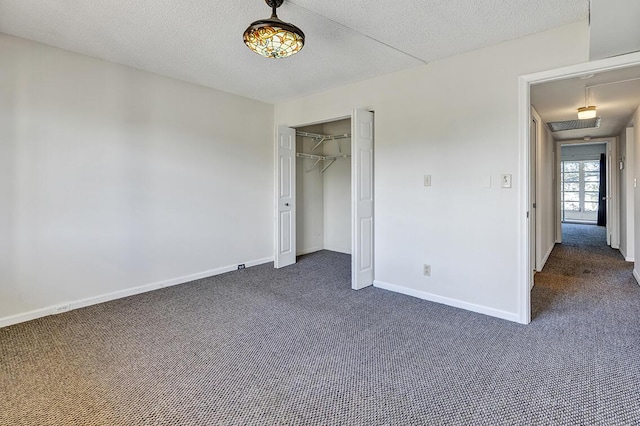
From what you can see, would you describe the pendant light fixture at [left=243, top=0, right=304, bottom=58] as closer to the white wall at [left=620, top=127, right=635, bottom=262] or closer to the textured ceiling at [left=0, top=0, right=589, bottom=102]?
the textured ceiling at [left=0, top=0, right=589, bottom=102]

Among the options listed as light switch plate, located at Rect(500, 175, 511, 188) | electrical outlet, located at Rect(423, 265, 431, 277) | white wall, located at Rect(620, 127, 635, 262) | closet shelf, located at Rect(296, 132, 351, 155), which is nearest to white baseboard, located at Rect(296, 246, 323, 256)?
closet shelf, located at Rect(296, 132, 351, 155)

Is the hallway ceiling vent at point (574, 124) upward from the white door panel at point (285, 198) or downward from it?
upward

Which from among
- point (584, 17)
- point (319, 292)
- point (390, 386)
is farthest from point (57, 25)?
point (584, 17)

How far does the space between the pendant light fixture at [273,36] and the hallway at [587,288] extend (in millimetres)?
3065

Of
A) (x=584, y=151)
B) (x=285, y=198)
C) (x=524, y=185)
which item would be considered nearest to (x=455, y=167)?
(x=524, y=185)

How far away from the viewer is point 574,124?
213 inches

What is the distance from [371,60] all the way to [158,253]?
10.6ft

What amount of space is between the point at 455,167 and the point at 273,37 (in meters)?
2.13

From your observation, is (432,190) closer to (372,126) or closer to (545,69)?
(372,126)

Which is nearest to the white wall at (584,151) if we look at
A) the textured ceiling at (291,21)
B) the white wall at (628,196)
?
the white wall at (628,196)

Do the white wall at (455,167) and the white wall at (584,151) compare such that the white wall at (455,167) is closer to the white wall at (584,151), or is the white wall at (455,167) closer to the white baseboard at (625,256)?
the white baseboard at (625,256)

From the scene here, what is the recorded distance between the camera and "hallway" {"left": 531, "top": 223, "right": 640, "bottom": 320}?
10.2ft

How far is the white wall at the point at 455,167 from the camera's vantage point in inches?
116

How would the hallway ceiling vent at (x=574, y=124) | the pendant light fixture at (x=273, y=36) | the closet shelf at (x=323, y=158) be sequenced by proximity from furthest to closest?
the closet shelf at (x=323, y=158)
the hallway ceiling vent at (x=574, y=124)
the pendant light fixture at (x=273, y=36)
